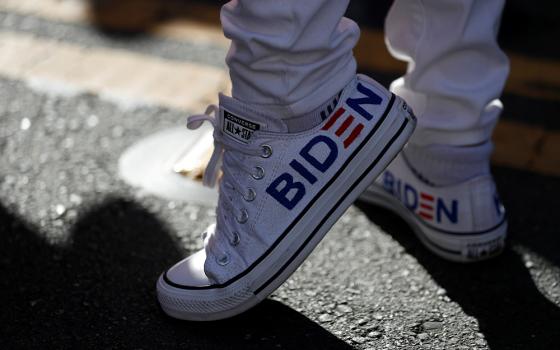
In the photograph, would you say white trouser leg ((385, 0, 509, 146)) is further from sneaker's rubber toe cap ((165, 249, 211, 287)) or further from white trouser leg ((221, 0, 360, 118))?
sneaker's rubber toe cap ((165, 249, 211, 287))

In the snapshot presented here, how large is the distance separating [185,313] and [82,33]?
178 centimetres

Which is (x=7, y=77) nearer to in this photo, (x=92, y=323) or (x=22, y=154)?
(x=22, y=154)

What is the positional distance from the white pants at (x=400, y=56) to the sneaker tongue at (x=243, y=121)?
0.06 ft

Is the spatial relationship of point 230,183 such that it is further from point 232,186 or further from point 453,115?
point 453,115

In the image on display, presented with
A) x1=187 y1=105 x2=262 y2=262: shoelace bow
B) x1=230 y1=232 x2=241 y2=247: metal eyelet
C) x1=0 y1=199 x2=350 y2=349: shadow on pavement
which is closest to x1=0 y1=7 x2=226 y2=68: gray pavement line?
x1=0 y1=199 x2=350 y2=349: shadow on pavement

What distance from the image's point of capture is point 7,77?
8.91 feet

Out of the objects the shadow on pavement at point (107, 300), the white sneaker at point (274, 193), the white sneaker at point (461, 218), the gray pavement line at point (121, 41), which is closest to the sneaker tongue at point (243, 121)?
the white sneaker at point (274, 193)

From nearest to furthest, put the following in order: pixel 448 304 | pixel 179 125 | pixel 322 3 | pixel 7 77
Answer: pixel 322 3 → pixel 448 304 → pixel 179 125 → pixel 7 77

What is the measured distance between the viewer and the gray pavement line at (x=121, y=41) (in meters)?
2.90

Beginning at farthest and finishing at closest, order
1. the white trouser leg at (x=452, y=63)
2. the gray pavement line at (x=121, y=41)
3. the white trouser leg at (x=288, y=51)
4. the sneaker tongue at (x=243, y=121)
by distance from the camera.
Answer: the gray pavement line at (x=121, y=41), the white trouser leg at (x=452, y=63), the sneaker tongue at (x=243, y=121), the white trouser leg at (x=288, y=51)

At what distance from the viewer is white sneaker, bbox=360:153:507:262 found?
174 centimetres

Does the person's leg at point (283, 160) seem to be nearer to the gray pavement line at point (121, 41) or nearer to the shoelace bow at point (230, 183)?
the shoelace bow at point (230, 183)

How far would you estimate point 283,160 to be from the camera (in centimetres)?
152

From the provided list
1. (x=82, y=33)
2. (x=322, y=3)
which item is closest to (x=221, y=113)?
(x=322, y=3)
